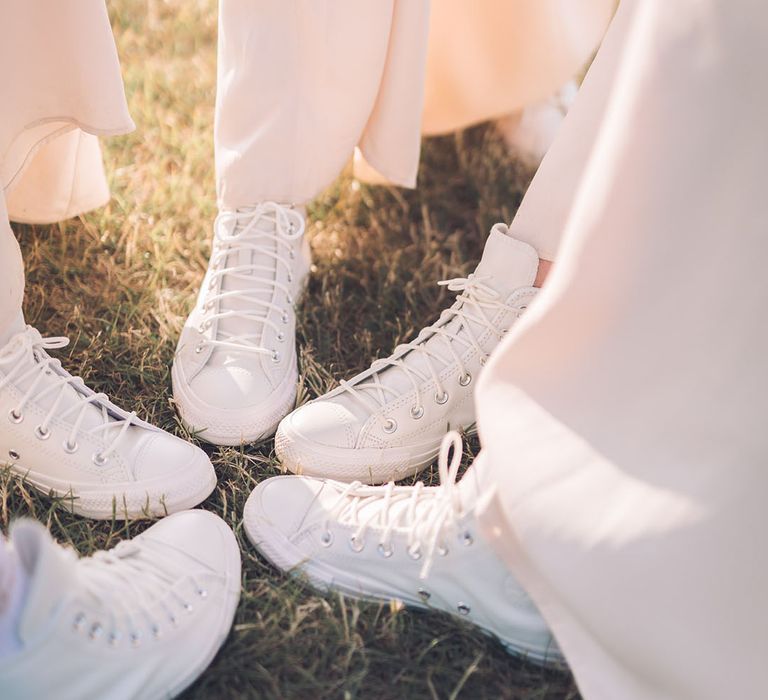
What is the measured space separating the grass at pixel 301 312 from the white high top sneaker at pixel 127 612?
1.7 inches

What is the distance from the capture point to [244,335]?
3.95 feet

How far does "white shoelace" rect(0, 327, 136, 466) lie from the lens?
105 cm

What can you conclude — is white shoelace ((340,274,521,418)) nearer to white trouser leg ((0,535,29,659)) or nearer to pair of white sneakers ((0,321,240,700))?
pair of white sneakers ((0,321,240,700))

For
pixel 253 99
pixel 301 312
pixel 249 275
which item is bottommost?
pixel 301 312

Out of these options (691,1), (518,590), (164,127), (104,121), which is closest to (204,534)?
(518,590)

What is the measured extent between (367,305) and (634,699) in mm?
818

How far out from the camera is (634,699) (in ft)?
2.68

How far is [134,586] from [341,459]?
1.06 ft

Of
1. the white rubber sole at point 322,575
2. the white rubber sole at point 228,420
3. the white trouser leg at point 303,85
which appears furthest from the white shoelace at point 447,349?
the white trouser leg at point 303,85

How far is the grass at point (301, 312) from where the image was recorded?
92 centimetres

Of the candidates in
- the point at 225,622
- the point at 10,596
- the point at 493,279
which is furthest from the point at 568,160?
the point at 10,596

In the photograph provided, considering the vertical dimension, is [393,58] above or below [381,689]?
above

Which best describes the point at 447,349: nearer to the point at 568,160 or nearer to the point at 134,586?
the point at 568,160

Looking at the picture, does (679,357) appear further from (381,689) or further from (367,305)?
(367,305)
